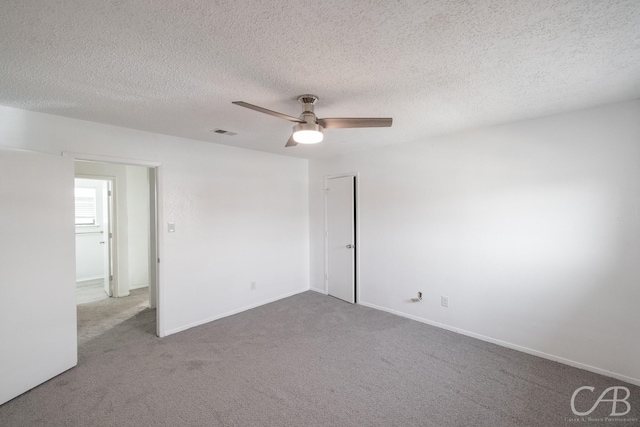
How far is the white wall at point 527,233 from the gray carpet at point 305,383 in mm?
343

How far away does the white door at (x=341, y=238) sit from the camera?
4422mm

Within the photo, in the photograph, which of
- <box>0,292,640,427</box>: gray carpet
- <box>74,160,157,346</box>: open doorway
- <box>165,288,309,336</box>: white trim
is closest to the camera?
<box>0,292,640,427</box>: gray carpet

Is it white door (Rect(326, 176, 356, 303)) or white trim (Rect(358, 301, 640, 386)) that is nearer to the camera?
white trim (Rect(358, 301, 640, 386))

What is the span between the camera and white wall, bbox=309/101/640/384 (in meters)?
2.41

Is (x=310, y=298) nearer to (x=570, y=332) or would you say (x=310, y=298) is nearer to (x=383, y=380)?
(x=383, y=380)

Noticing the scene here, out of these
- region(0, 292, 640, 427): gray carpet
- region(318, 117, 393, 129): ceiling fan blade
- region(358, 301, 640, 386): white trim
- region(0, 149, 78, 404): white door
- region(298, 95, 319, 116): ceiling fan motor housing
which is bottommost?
region(0, 292, 640, 427): gray carpet

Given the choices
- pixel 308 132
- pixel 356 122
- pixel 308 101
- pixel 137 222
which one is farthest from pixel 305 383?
pixel 137 222

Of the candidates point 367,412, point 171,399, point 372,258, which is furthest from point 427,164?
→ point 171,399

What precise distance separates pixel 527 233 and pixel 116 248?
5.88 metres

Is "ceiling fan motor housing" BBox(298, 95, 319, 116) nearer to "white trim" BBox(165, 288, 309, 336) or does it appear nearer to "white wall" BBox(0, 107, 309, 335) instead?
"white wall" BBox(0, 107, 309, 335)

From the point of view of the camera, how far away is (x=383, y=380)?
2.44 m

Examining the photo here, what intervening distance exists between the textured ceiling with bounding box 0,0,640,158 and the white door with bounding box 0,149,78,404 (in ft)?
2.03

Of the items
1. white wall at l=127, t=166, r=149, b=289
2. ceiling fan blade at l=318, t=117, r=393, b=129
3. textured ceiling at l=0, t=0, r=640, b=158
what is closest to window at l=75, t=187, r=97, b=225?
white wall at l=127, t=166, r=149, b=289

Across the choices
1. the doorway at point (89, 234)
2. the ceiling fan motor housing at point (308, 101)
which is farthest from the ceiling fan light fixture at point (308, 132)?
the doorway at point (89, 234)
